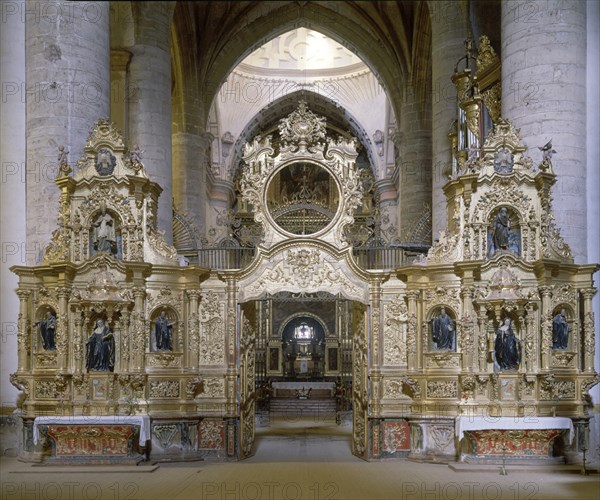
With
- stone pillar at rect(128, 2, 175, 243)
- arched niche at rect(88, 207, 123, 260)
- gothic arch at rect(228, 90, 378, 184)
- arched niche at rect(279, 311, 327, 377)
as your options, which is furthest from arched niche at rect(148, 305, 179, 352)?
gothic arch at rect(228, 90, 378, 184)

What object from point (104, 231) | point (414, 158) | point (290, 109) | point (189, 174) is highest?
point (290, 109)

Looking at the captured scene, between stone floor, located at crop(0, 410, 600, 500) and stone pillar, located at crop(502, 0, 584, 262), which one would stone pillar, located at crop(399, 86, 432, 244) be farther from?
stone floor, located at crop(0, 410, 600, 500)

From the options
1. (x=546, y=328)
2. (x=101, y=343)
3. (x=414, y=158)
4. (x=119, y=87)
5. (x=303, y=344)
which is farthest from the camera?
(x=303, y=344)

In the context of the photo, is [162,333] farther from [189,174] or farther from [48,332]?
[189,174]

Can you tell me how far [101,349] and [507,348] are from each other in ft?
19.6

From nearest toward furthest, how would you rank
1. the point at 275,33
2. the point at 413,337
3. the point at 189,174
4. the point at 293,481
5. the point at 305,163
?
1. the point at 293,481
2. the point at 413,337
3. the point at 305,163
4. the point at 189,174
5. the point at 275,33

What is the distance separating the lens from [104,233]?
12.4 meters

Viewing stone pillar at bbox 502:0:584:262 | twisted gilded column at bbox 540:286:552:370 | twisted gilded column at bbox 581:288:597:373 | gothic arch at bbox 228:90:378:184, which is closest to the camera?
twisted gilded column at bbox 540:286:552:370

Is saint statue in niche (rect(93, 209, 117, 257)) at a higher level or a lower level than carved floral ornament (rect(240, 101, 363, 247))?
lower

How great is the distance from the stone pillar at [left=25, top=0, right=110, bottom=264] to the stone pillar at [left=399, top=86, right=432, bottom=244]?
1356 centimetres

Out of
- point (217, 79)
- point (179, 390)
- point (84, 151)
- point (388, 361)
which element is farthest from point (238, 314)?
point (217, 79)

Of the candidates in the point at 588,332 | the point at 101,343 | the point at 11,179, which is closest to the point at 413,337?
the point at 588,332

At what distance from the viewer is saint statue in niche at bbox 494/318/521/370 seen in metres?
11.9

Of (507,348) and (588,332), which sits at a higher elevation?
(588,332)
